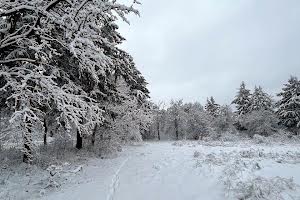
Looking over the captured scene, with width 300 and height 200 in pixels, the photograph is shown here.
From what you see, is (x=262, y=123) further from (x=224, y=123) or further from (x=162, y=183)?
(x=162, y=183)

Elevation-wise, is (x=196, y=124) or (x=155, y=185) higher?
(x=196, y=124)

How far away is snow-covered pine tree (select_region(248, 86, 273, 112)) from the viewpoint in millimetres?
57781

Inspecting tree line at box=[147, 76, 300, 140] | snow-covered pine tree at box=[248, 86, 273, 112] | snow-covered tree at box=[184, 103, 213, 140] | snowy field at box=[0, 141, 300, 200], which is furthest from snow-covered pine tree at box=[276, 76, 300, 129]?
snowy field at box=[0, 141, 300, 200]

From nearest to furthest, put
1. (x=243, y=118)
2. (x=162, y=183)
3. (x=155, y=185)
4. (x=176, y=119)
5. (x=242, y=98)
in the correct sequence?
(x=155, y=185) → (x=162, y=183) → (x=243, y=118) → (x=242, y=98) → (x=176, y=119)

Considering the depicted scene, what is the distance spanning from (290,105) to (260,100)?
12333 mm

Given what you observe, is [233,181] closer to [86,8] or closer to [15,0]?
[86,8]

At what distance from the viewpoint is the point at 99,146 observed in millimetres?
20109

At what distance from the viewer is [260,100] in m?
58.5

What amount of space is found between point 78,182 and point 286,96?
4377cm

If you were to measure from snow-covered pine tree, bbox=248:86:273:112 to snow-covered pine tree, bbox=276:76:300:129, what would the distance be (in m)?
8.63

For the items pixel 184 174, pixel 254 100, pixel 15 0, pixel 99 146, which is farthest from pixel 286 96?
pixel 15 0

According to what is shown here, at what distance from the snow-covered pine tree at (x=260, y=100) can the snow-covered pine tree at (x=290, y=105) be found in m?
8.63

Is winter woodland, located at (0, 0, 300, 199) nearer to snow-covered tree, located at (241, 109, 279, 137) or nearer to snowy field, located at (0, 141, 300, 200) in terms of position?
snowy field, located at (0, 141, 300, 200)

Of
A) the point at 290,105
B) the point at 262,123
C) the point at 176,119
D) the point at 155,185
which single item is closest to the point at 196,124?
the point at 176,119
